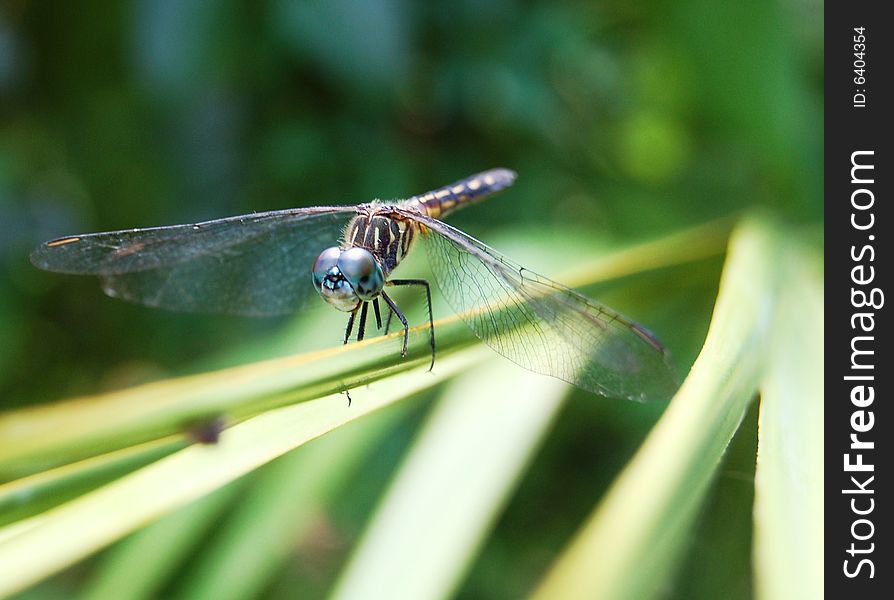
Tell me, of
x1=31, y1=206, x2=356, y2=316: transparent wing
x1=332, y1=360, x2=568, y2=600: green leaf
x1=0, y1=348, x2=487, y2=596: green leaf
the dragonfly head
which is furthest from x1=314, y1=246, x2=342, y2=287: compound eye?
x1=0, y1=348, x2=487, y2=596: green leaf

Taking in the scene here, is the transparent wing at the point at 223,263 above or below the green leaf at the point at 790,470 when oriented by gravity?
above

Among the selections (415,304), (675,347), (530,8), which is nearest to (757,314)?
(675,347)

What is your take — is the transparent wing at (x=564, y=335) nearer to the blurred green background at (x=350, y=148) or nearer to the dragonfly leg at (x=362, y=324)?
the dragonfly leg at (x=362, y=324)

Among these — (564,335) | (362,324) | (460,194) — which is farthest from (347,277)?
(460,194)

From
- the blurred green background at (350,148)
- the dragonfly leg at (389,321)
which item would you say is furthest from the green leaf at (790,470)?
the dragonfly leg at (389,321)

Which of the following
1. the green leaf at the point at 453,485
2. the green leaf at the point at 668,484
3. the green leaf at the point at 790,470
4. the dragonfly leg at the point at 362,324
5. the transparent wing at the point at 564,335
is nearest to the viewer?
the green leaf at the point at 668,484

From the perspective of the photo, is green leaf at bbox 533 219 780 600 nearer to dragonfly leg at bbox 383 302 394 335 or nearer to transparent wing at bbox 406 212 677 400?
transparent wing at bbox 406 212 677 400

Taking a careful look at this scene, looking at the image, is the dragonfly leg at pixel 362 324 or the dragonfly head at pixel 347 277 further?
the dragonfly leg at pixel 362 324

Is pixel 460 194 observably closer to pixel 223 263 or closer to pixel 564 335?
pixel 223 263
